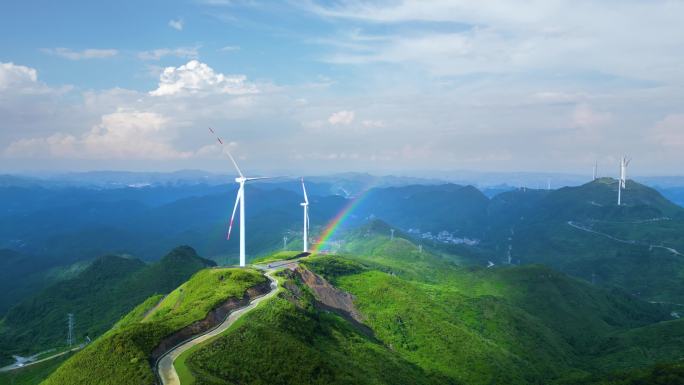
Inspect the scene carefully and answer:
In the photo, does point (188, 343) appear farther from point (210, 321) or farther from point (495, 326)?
point (495, 326)

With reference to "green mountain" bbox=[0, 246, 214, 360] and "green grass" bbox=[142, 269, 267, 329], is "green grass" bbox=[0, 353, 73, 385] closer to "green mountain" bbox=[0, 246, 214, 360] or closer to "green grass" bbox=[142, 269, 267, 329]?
"green mountain" bbox=[0, 246, 214, 360]

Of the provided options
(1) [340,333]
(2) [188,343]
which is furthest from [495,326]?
(2) [188,343]

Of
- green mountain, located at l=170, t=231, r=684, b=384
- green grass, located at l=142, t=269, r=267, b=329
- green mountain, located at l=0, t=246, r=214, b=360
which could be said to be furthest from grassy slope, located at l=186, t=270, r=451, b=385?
green mountain, located at l=0, t=246, r=214, b=360

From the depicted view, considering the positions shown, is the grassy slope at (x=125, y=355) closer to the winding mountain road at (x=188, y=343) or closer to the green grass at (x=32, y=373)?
the winding mountain road at (x=188, y=343)

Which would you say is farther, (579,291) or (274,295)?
(579,291)

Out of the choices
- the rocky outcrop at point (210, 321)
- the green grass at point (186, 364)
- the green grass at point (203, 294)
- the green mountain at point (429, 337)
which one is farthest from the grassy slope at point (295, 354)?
the green grass at point (203, 294)

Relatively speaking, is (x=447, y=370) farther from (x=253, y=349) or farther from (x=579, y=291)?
(x=579, y=291)

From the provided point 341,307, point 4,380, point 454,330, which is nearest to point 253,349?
point 341,307

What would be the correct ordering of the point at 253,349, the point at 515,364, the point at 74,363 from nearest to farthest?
the point at 74,363 → the point at 253,349 → the point at 515,364
